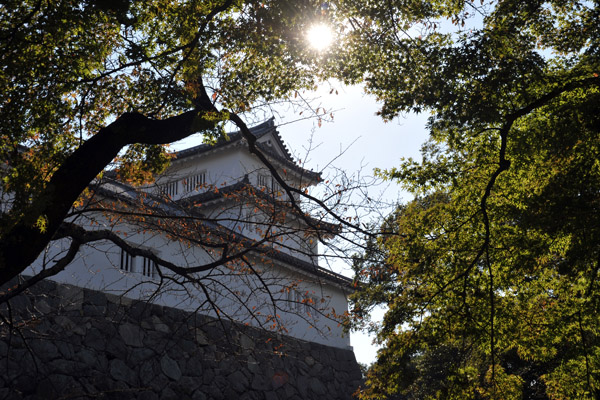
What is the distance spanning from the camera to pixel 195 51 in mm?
6449

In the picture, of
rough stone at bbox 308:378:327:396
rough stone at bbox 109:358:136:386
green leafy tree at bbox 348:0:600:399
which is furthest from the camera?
rough stone at bbox 308:378:327:396

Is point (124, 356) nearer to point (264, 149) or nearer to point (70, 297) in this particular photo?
point (70, 297)

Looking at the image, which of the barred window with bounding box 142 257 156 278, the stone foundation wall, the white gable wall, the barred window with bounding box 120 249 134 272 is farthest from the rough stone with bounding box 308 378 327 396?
the barred window with bounding box 120 249 134 272

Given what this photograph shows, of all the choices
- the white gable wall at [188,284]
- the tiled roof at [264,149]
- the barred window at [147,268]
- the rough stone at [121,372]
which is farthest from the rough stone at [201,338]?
the tiled roof at [264,149]

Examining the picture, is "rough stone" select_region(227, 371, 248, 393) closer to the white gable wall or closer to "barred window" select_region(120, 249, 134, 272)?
the white gable wall

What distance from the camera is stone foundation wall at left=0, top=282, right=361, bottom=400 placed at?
912 centimetres

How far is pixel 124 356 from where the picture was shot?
10867 mm

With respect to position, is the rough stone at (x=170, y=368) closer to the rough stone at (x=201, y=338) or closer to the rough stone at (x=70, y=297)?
the rough stone at (x=201, y=338)

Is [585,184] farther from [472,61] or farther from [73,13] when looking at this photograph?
[73,13]

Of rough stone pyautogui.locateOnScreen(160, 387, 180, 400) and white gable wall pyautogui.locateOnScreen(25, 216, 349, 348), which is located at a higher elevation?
white gable wall pyautogui.locateOnScreen(25, 216, 349, 348)

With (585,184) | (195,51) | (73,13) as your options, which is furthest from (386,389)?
(73,13)

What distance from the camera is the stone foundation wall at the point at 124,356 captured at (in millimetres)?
9125

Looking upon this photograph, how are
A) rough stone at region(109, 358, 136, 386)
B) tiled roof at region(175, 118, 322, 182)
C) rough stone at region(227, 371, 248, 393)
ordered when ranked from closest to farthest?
rough stone at region(109, 358, 136, 386) < rough stone at region(227, 371, 248, 393) < tiled roof at region(175, 118, 322, 182)

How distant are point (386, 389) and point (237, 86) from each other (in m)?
5.18
